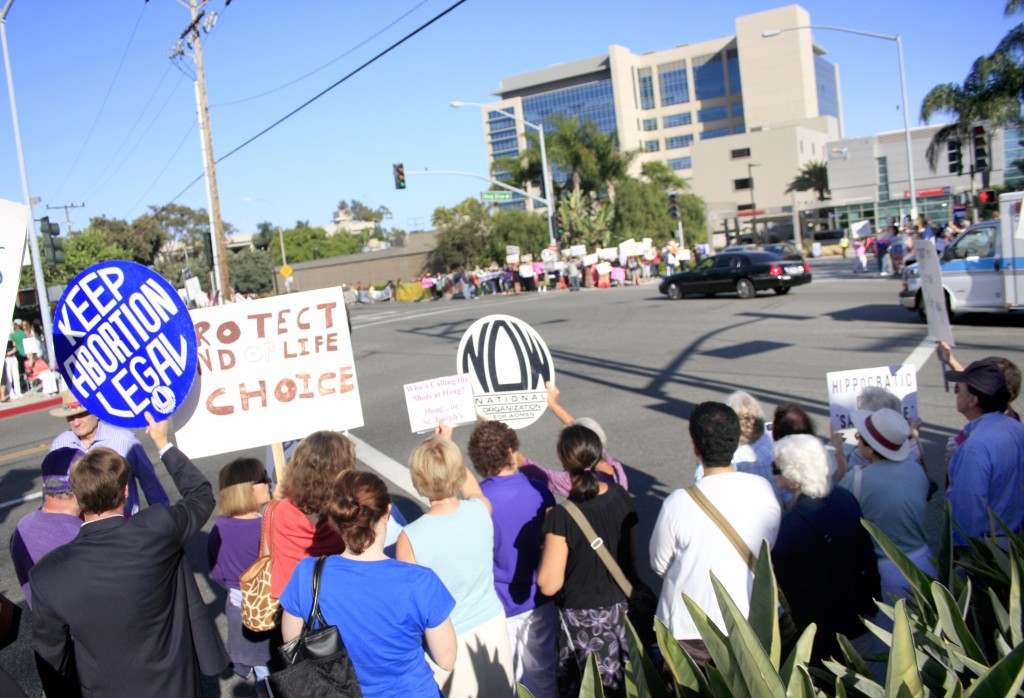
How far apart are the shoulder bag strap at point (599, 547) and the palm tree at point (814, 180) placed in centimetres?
8186

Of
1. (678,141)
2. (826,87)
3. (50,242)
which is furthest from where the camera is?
(826,87)

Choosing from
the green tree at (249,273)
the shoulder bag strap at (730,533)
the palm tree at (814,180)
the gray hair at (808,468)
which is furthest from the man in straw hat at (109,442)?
the palm tree at (814,180)

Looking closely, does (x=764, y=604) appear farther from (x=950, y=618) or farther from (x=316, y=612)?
(x=316, y=612)

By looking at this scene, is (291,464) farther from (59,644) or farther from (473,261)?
(473,261)

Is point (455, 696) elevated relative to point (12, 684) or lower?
lower

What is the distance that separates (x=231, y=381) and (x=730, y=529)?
3174 millimetres

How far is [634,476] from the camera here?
8.20 m

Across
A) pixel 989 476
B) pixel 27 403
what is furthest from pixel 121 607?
pixel 27 403

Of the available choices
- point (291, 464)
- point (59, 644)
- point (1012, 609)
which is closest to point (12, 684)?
point (59, 644)

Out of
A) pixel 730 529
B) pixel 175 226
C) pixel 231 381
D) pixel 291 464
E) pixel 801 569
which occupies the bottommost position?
pixel 801 569

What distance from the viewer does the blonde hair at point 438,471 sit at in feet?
12.1

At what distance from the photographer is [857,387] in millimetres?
5504

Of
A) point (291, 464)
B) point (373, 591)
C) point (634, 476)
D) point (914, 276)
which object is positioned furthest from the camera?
point (914, 276)

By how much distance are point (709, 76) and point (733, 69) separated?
3259 mm
